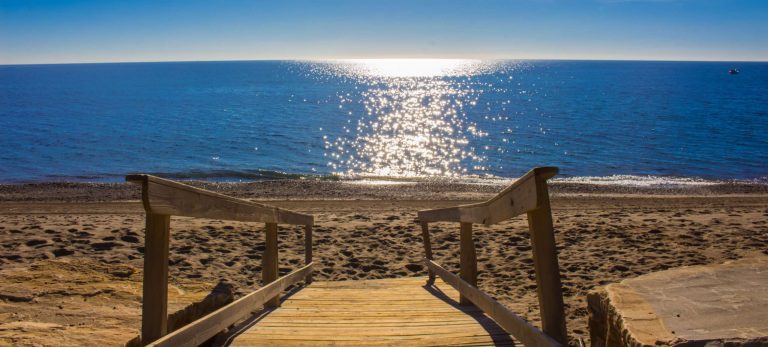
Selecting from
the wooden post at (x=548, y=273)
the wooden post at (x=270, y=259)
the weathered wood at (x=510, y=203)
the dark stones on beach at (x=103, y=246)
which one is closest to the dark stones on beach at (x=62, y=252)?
the dark stones on beach at (x=103, y=246)

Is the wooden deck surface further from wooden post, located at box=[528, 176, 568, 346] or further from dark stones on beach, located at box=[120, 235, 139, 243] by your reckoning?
dark stones on beach, located at box=[120, 235, 139, 243]

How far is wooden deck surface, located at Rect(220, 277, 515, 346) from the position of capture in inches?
150

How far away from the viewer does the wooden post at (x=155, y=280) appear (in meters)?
2.84

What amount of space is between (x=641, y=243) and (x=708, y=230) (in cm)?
177

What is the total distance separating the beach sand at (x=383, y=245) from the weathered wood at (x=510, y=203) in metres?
2.07

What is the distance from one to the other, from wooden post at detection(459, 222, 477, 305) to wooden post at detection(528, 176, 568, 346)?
7.11 ft

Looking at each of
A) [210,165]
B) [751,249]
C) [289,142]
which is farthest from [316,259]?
[289,142]

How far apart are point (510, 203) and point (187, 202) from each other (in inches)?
65.3

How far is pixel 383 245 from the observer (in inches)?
420

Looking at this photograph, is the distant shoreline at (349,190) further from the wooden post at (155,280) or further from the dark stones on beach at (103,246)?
the wooden post at (155,280)

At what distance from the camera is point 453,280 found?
5281 millimetres

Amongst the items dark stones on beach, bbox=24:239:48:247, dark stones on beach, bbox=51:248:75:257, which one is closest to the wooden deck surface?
dark stones on beach, bbox=51:248:75:257

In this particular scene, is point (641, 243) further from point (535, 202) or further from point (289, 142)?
point (289, 142)

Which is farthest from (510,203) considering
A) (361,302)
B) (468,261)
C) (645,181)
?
(645,181)
